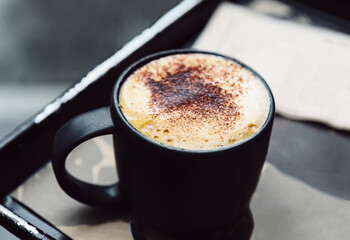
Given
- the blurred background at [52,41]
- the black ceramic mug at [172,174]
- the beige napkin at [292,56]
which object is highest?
the black ceramic mug at [172,174]

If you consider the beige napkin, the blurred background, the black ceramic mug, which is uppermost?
the black ceramic mug

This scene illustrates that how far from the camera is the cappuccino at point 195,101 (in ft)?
1.49

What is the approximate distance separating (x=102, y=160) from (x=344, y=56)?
47 centimetres

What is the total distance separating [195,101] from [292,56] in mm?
373

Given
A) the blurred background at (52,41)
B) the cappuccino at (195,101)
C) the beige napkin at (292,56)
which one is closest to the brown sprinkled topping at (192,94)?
the cappuccino at (195,101)

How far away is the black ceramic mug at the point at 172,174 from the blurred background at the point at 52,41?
0.94 m

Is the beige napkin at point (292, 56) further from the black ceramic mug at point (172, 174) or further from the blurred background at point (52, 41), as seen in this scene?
the blurred background at point (52, 41)

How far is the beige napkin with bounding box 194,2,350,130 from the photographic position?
708 millimetres

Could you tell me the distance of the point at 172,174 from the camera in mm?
437

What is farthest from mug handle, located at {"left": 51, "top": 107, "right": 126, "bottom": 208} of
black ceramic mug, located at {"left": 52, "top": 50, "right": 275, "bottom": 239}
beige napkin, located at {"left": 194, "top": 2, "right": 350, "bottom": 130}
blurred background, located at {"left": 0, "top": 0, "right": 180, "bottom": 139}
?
blurred background, located at {"left": 0, "top": 0, "right": 180, "bottom": 139}

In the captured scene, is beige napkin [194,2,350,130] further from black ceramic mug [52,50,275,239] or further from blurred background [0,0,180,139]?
blurred background [0,0,180,139]

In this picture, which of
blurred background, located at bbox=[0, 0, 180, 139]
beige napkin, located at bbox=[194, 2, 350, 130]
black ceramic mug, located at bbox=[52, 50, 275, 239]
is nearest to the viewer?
black ceramic mug, located at bbox=[52, 50, 275, 239]

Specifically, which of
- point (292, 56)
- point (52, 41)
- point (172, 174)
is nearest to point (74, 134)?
point (172, 174)

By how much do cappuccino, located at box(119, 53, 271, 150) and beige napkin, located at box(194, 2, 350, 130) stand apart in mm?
206
